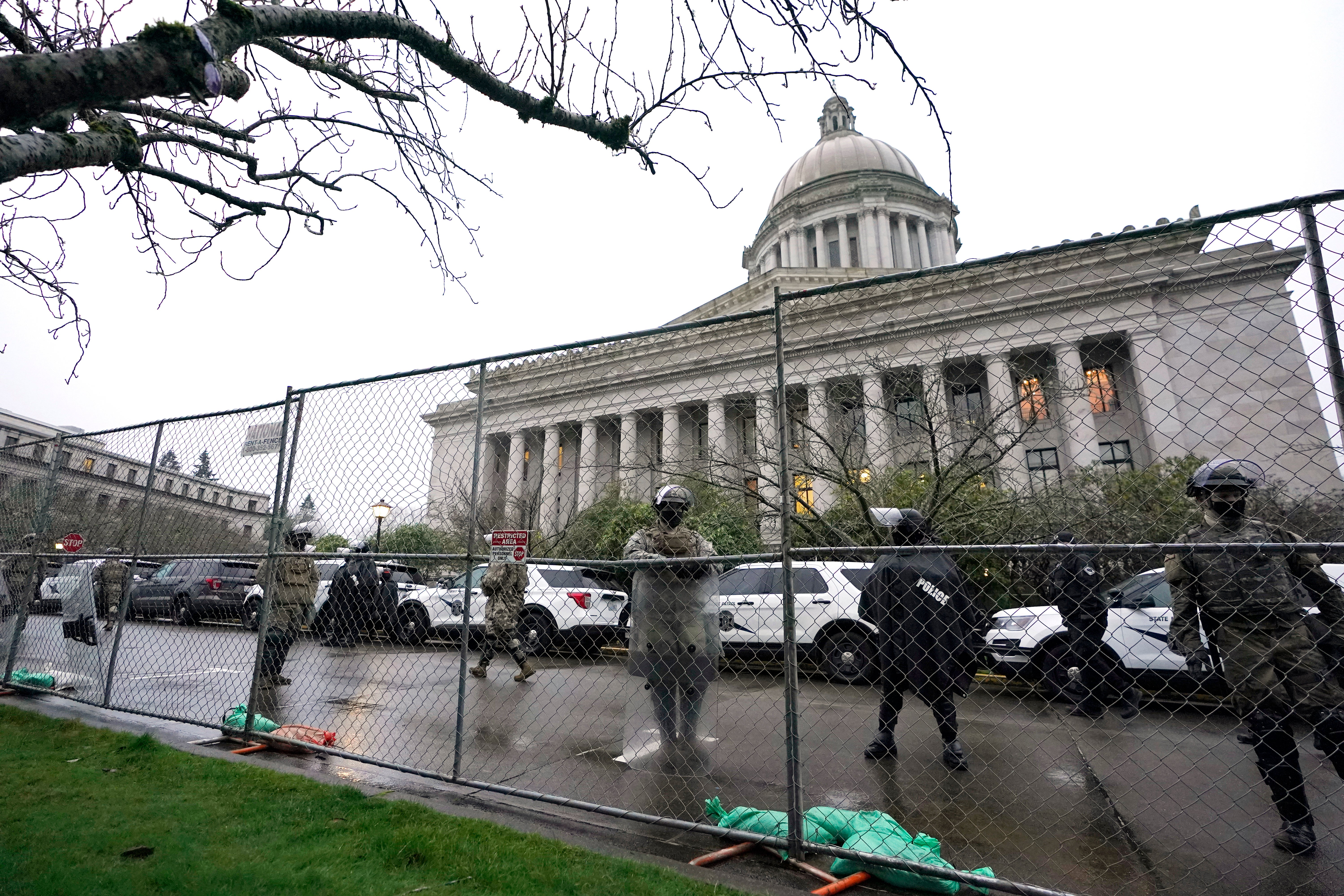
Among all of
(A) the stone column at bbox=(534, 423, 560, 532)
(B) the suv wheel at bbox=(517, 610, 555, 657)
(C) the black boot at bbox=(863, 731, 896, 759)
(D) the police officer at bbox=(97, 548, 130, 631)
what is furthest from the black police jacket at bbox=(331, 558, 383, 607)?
(C) the black boot at bbox=(863, 731, 896, 759)

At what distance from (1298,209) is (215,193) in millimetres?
6359

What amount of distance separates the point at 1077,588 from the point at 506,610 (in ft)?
21.3

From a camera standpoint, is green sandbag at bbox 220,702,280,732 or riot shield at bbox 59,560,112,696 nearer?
green sandbag at bbox 220,702,280,732

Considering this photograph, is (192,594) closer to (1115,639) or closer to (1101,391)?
(1101,391)

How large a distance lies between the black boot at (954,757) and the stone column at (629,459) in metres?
2.98

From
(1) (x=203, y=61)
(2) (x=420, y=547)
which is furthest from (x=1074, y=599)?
(1) (x=203, y=61)

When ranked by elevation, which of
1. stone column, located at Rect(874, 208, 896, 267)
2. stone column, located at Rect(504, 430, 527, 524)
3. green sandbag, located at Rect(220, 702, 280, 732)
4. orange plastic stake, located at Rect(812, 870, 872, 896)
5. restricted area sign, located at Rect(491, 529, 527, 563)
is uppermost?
stone column, located at Rect(874, 208, 896, 267)

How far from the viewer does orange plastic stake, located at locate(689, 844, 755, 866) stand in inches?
114

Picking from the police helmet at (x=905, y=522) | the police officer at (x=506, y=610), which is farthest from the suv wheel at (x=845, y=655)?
the police officer at (x=506, y=610)

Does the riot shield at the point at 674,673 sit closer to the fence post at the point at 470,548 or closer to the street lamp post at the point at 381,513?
the fence post at the point at 470,548

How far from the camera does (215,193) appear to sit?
5.00 metres

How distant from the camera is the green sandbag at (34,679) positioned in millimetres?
6488

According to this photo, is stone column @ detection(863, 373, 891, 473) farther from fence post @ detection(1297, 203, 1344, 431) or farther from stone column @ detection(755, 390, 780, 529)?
fence post @ detection(1297, 203, 1344, 431)

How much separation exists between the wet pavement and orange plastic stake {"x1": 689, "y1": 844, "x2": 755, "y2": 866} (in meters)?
0.63
